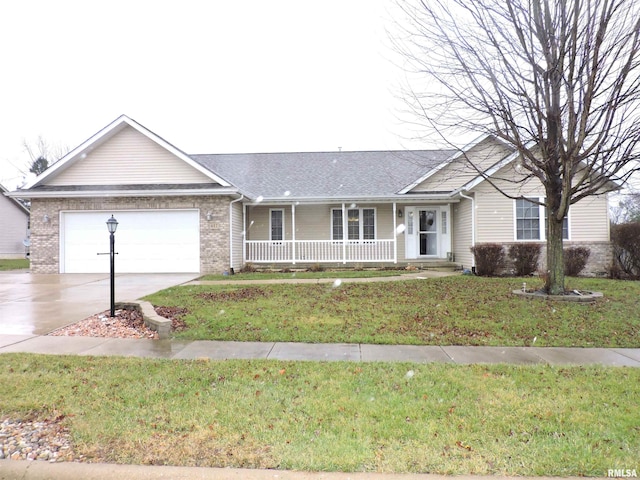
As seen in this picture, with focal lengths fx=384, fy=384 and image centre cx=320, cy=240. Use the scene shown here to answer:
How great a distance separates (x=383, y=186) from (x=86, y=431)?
15.2 meters

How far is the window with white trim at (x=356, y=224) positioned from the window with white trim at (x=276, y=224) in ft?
7.57

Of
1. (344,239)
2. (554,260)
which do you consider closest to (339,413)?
(554,260)

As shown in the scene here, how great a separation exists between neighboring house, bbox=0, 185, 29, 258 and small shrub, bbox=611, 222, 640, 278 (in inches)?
1353

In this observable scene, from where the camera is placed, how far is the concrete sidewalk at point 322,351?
16.5ft

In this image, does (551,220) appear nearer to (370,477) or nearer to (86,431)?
(370,477)

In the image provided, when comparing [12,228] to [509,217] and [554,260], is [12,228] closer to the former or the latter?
[509,217]

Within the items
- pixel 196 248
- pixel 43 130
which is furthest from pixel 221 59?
pixel 43 130

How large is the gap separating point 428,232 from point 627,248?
6.88m

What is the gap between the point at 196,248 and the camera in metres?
14.5

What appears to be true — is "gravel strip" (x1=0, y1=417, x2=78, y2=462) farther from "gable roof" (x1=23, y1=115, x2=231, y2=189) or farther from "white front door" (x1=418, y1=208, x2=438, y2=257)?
"white front door" (x1=418, y1=208, x2=438, y2=257)

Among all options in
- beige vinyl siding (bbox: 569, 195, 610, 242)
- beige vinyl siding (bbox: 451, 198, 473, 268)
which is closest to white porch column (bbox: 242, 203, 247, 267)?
beige vinyl siding (bbox: 451, 198, 473, 268)

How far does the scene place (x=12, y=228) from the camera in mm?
29328

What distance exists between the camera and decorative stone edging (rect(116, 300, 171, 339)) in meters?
6.05

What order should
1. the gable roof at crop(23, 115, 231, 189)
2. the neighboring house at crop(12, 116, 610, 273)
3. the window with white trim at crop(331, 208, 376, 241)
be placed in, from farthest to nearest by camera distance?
the window with white trim at crop(331, 208, 376, 241) < the gable roof at crop(23, 115, 231, 189) < the neighboring house at crop(12, 116, 610, 273)
